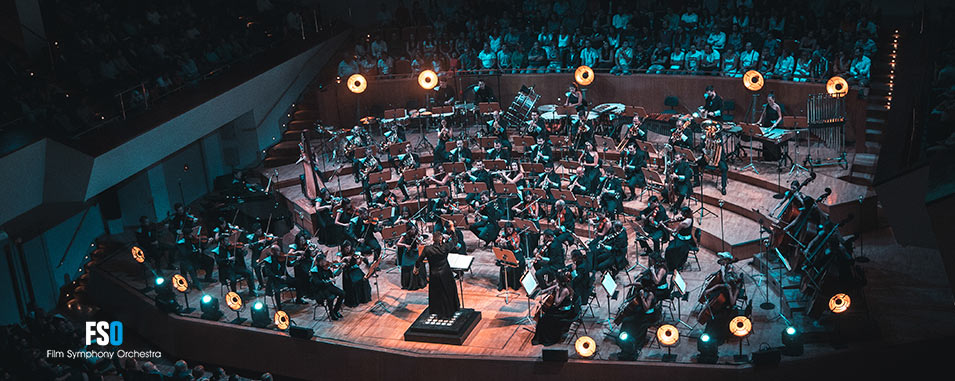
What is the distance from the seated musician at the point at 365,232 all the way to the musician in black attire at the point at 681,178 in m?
5.58

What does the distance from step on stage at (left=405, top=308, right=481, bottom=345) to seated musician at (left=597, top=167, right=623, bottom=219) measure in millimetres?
3972

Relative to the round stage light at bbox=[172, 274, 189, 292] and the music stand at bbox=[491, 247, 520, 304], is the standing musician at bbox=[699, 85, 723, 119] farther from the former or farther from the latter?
the round stage light at bbox=[172, 274, 189, 292]

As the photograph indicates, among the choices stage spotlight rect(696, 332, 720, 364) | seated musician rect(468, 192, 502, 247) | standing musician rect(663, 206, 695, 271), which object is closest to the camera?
stage spotlight rect(696, 332, 720, 364)

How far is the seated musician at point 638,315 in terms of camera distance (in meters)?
12.4

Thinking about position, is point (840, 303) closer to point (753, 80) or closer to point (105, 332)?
point (753, 80)

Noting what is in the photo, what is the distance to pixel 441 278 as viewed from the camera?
1349cm

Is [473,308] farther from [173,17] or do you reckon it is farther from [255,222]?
[173,17]

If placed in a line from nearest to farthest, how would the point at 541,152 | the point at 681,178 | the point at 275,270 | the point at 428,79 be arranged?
the point at 275,270, the point at 681,178, the point at 541,152, the point at 428,79

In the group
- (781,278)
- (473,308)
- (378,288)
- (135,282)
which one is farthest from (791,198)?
(135,282)

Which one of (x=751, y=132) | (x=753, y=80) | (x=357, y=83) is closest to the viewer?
(x=751, y=132)

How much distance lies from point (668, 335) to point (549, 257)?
103 inches

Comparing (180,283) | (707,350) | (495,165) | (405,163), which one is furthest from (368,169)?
(707,350)

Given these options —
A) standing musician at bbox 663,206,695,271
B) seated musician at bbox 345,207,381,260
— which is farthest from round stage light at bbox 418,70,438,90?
standing musician at bbox 663,206,695,271

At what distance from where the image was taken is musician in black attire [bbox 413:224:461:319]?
522 inches
